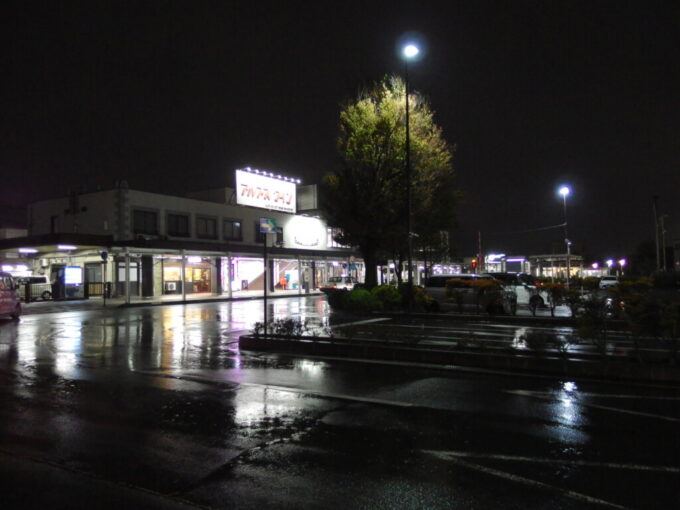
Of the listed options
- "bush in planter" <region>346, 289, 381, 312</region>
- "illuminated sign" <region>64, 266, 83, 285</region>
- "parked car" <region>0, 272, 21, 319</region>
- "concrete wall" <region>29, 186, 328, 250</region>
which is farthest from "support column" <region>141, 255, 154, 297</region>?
"bush in planter" <region>346, 289, 381, 312</region>

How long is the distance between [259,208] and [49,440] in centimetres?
3919

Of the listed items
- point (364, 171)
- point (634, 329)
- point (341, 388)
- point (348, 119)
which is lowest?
point (341, 388)

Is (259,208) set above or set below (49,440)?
above

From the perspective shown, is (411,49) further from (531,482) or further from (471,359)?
(531,482)

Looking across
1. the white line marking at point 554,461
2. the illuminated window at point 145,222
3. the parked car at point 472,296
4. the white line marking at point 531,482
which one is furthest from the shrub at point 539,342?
the illuminated window at point 145,222

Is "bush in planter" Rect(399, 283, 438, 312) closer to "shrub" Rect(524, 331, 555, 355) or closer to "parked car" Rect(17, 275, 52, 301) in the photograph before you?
"shrub" Rect(524, 331, 555, 355)

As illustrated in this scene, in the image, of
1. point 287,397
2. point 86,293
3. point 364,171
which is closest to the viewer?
point 287,397

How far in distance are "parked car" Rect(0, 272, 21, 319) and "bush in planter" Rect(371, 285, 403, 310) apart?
1460 cm

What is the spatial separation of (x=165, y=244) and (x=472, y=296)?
A: 808 inches

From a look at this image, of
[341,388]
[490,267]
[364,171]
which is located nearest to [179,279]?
[364,171]

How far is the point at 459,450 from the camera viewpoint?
5.07 metres

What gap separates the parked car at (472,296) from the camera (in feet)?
60.1

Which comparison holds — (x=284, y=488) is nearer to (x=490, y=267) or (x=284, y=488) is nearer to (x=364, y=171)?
(x=364, y=171)

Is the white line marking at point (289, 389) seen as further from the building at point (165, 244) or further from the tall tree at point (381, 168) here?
the building at point (165, 244)
